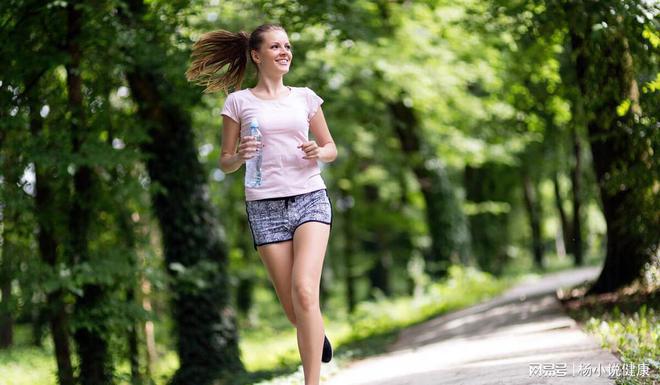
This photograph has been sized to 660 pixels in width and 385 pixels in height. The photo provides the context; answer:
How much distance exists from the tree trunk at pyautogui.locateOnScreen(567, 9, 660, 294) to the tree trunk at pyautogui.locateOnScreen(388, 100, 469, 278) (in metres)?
8.85

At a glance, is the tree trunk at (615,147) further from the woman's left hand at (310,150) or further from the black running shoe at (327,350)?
the black running shoe at (327,350)

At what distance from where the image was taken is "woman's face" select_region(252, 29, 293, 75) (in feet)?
16.3

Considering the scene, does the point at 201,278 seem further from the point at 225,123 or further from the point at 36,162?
the point at 225,123

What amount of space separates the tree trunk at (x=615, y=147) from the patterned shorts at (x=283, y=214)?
3.17 m

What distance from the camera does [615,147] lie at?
9039 millimetres

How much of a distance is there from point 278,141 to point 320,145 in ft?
1.53

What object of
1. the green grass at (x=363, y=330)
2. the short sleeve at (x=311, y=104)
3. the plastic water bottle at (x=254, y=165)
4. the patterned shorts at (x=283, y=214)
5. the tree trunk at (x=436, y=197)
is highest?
the short sleeve at (x=311, y=104)

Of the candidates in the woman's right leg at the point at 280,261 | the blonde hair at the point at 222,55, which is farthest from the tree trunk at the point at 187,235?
the woman's right leg at the point at 280,261

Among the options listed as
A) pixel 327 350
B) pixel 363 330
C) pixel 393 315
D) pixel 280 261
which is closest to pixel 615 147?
pixel 327 350

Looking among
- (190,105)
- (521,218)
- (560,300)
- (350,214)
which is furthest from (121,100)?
(521,218)

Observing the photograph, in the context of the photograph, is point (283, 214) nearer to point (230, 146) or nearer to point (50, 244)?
point (230, 146)

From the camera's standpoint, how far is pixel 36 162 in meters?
8.40

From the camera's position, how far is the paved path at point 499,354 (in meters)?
5.38

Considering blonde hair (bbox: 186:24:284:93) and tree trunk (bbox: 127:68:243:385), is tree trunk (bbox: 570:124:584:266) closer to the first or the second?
tree trunk (bbox: 127:68:243:385)
